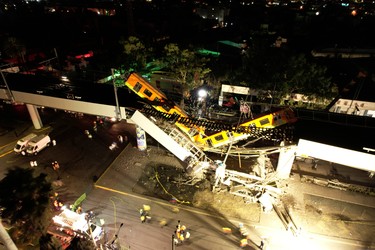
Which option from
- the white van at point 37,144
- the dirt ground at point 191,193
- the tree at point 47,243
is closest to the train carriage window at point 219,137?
the dirt ground at point 191,193

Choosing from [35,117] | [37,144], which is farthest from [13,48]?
[37,144]

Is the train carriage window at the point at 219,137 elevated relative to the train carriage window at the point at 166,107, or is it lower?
lower

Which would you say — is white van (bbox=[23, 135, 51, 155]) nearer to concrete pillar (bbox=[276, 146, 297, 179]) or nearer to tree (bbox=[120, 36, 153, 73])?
tree (bbox=[120, 36, 153, 73])

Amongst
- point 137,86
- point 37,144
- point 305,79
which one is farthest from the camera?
point 305,79

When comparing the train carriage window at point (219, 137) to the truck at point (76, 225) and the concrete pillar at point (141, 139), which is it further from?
the truck at point (76, 225)

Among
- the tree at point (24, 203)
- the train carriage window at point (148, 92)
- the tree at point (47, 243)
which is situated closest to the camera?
the tree at point (24, 203)

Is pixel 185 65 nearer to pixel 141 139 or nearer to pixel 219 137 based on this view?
pixel 141 139
